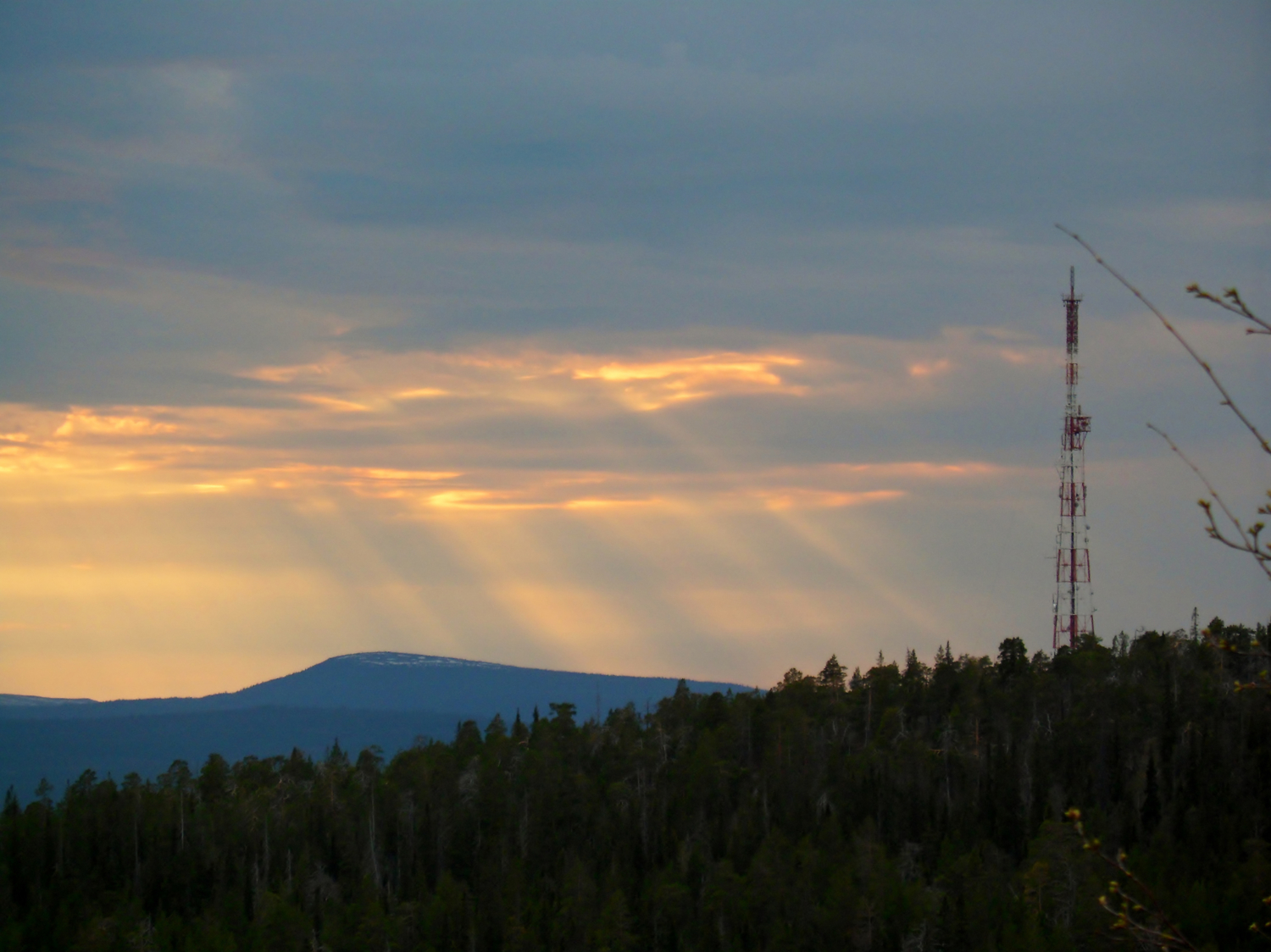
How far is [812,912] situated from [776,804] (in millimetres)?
41210

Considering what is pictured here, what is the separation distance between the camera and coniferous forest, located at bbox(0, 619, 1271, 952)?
118 meters

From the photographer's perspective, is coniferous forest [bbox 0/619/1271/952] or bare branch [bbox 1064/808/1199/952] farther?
coniferous forest [bbox 0/619/1271/952]

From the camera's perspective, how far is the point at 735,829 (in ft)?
478

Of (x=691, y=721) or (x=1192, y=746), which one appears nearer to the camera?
(x=1192, y=746)

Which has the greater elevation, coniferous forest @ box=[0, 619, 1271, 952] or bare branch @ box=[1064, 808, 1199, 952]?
bare branch @ box=[1064, 808, 1199, 952]

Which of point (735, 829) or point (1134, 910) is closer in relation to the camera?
point (1134, 910)

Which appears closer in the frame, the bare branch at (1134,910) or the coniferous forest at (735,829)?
the bare branch at (1134,910)

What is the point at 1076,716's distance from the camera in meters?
160

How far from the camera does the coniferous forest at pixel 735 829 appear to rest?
388 ft

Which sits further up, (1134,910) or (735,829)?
(1134,910)

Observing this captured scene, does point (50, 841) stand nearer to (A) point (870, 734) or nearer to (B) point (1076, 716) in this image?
(A) point (870, 734)

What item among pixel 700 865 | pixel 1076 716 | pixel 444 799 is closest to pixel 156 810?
A: pixel 444 799

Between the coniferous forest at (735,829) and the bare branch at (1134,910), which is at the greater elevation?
the bare branch at (1134,910)

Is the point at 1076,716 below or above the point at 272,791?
above
